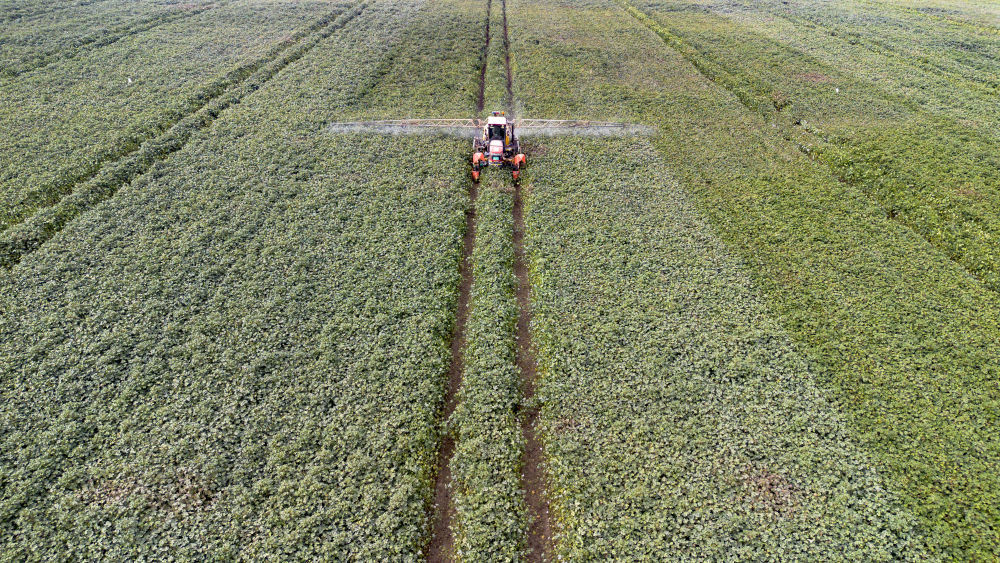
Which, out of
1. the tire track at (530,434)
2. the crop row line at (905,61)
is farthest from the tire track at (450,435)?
the crop row line at (905,61)

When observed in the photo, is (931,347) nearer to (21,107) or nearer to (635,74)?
(635,74)

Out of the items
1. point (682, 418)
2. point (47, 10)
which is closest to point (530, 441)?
point (682, 418)

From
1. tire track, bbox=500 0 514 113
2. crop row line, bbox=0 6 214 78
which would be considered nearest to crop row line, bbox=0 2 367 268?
crop row line, bbox=0 6 214 78

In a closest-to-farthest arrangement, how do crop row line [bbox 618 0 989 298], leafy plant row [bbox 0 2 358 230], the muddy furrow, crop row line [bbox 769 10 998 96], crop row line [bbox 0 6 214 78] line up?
1. the muddy furrow
2. crop row line [bbox 618 0 989 298]
3. leafy plant row [bbox 0 2 358 230]
4. crop row line [bbox 0 6 214 78]
5. crop row line [bbox 769 10 998 96]

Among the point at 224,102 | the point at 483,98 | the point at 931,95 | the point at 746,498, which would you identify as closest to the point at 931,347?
the point at 746,498

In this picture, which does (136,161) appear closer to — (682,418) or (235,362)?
(235,362)

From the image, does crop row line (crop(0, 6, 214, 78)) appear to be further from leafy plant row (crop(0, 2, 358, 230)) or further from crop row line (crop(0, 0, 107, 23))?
crop row line (crop(0, 0, 107, 23))

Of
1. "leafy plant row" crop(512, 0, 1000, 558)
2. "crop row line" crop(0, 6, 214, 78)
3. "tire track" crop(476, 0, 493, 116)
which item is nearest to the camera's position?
"leafy plant row" crop(512, 0, 1000, 558)
